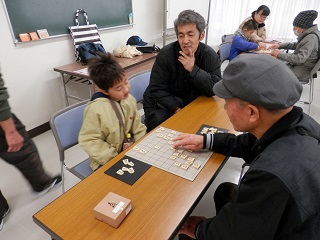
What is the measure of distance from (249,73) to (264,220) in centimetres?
43

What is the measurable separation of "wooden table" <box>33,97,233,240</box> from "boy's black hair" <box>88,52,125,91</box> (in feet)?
1.70

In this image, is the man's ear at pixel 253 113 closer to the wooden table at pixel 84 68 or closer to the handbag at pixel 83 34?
the wooden table at pixel 84 68

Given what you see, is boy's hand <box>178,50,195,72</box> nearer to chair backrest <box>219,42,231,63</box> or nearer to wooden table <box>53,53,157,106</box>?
wooden table <box>53,53,157,106</box>

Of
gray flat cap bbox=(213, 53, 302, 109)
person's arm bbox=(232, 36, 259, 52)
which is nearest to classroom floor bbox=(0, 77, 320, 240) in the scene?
gray flat cap bbox=(213, 53, 302, 109)

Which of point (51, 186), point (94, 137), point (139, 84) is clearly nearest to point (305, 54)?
point (139, 84)

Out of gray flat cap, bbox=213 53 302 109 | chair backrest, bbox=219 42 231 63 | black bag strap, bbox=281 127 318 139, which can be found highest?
gray flat cap, bbox=213 53 302 109

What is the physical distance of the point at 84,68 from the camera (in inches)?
106

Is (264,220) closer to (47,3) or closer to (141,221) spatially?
(141,221)

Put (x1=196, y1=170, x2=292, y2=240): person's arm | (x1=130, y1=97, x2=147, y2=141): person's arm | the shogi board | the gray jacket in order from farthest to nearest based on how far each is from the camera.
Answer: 1. the gray jacket
2. (x1=130, y1=97, x2=147, y2=141): person's arm
3. the shogi board
4. (x1=196, y1=170, x2=292, y2=240): person's arm

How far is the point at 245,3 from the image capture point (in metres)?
5.37

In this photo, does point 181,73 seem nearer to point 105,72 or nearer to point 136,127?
point 136,127

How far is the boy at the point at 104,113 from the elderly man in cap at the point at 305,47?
240 cm

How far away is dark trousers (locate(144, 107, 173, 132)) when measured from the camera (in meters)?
1.84

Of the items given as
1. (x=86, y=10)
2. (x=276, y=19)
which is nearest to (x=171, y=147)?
(x=86, y=10)
